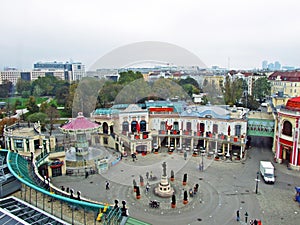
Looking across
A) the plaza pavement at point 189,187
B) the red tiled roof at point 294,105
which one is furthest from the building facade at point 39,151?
the red tiled roof at point 294,105

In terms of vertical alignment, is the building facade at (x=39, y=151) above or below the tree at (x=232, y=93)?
below

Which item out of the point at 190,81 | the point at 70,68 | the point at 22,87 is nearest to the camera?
the point at 190,81

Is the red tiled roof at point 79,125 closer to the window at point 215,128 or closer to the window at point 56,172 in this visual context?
the window at point 56,172

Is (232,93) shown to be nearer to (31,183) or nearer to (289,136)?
(289,136)

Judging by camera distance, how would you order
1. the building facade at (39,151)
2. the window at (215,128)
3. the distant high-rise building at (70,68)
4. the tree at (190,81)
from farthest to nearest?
Result: the distant high-rise building at (70,68)
the tree at (190,81)
the window at (215,128)
the building facade at (39,151)

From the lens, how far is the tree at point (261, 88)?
176 feet

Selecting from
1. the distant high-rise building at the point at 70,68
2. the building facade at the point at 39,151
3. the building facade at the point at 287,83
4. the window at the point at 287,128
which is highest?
the distant high-rise building at the point at 70,68

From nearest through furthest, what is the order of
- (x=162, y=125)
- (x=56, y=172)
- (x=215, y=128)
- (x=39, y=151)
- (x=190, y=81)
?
(x=56, y=172) → (x=39, y=151) → (x=215, y=128) → (x=162, y=125) → (x=190, y=81)

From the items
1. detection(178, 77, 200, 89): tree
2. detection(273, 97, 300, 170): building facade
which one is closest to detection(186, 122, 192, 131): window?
detection(273, 97, 300, 170): building facade

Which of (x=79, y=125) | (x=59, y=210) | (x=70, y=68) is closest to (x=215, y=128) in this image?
(x=79, y=125)

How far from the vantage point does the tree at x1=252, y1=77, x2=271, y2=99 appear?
176 ft

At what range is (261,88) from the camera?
53.9 metres

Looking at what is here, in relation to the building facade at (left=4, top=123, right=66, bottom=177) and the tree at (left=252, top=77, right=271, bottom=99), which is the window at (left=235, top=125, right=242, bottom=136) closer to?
the building facade at (left=4, top=123, right=66, bottom=177)

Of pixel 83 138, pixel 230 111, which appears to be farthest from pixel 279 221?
pixel 83 138
